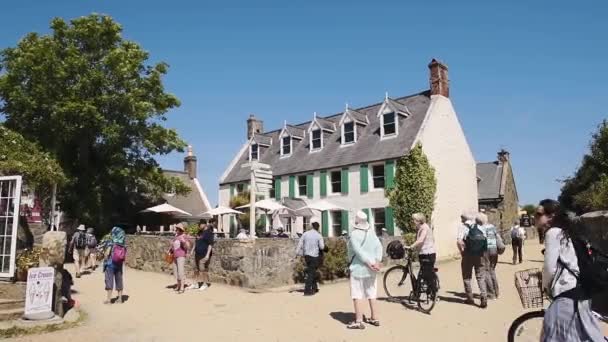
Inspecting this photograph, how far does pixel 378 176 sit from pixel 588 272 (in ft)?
67.6

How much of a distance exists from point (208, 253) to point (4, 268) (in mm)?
4735

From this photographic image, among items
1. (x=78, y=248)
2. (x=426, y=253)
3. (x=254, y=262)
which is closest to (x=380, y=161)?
(x=254, y=262)

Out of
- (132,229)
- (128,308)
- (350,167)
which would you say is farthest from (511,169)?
(128,308)

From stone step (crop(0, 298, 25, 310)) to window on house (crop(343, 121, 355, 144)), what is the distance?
799 inches

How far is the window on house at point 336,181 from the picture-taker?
26.4 m

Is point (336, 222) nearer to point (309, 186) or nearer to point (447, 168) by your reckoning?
point (309, 186)

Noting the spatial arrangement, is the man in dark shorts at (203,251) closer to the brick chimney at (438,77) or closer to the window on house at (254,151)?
the brick chimney at (438,77)

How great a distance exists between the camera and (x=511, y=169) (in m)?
38.8

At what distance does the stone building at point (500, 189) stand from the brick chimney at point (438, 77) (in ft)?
36.6

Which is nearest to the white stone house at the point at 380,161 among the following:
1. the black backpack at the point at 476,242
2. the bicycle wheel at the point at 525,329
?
the black backpack at the point at 476,242

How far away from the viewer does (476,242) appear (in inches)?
355

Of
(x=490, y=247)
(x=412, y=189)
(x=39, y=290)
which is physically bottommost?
(x=39, y=290)

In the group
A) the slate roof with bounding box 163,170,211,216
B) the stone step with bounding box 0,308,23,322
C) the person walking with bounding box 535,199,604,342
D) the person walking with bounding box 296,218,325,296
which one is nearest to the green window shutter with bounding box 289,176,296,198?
the slate roof with bounding box 163,170,211,216

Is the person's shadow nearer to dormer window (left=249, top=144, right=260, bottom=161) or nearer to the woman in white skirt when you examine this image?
the woman in white skirt
